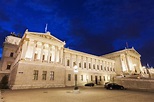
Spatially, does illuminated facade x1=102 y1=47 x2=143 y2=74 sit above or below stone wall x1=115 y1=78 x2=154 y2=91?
above

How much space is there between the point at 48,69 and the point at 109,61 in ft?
105

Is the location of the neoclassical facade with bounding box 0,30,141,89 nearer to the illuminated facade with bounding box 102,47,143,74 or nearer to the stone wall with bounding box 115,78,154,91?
the illuminated facade with bounding box 102,47,143,74

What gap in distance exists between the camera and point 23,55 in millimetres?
24750

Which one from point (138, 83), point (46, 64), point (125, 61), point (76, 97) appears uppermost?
point (125, 61)

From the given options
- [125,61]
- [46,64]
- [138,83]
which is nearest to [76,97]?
[46,64]

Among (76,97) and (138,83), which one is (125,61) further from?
(76,97)

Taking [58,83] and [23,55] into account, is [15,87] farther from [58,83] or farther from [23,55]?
[58,83]

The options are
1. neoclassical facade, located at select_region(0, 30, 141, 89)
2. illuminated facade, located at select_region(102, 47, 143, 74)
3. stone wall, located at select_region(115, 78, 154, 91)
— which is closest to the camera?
stone wall, located at select_region(115, 78, 154, 91)

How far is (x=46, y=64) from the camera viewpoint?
27406 mm

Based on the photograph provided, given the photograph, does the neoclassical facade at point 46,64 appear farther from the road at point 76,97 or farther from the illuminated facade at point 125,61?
the road at point 76,97

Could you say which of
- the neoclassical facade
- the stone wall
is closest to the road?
the neoclassical facade

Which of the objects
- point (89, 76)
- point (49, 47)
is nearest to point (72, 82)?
point (89, 76)

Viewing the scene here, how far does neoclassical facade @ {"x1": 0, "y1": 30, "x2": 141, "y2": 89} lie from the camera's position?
2412 centimetres

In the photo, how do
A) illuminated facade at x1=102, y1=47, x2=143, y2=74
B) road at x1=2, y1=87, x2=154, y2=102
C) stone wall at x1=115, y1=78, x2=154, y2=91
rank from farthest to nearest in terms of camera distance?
illuminated facade at x1=102, y1=47, x2=143, y2=74 → stone wall at x1=115, y1=78, x2=154, y2=91 → road at x1=2, y1=87, x2=154, y2=102
